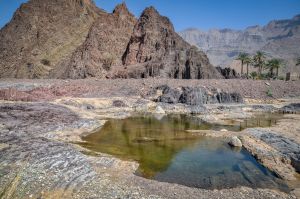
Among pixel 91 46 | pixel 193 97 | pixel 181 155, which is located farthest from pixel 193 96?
pixel 91 46

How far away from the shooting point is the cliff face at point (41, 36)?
101312mm

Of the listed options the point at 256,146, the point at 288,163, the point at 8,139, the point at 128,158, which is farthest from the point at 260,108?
the point at 8,139

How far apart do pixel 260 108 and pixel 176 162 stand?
120 feet

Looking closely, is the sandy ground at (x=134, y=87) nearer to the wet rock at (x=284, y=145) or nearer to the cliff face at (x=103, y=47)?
the cliff face at (x=103, y=47)

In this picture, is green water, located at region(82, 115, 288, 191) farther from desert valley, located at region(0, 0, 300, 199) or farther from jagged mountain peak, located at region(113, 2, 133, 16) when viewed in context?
jagged mountain peak, located at region(113, 2, 133, 16)

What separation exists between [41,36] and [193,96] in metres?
76.0

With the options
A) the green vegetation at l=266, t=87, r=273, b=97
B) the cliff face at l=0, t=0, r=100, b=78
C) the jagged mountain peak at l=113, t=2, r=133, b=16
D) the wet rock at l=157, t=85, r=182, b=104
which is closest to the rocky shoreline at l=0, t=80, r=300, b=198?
the wet rock at l=157, t=85, r=182, b=104

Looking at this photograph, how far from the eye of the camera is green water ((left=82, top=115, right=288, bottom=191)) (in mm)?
17134

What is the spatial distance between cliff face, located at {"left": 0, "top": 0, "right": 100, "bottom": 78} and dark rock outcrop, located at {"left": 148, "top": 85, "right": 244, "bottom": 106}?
5600cm

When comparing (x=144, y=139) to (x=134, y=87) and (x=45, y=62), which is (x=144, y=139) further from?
(x=45, y=62)

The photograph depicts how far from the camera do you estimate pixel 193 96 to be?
53562mm

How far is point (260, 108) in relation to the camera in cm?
5197

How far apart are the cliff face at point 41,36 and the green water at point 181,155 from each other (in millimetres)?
77011

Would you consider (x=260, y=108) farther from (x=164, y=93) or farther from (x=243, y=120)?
(x=164, y=93)
